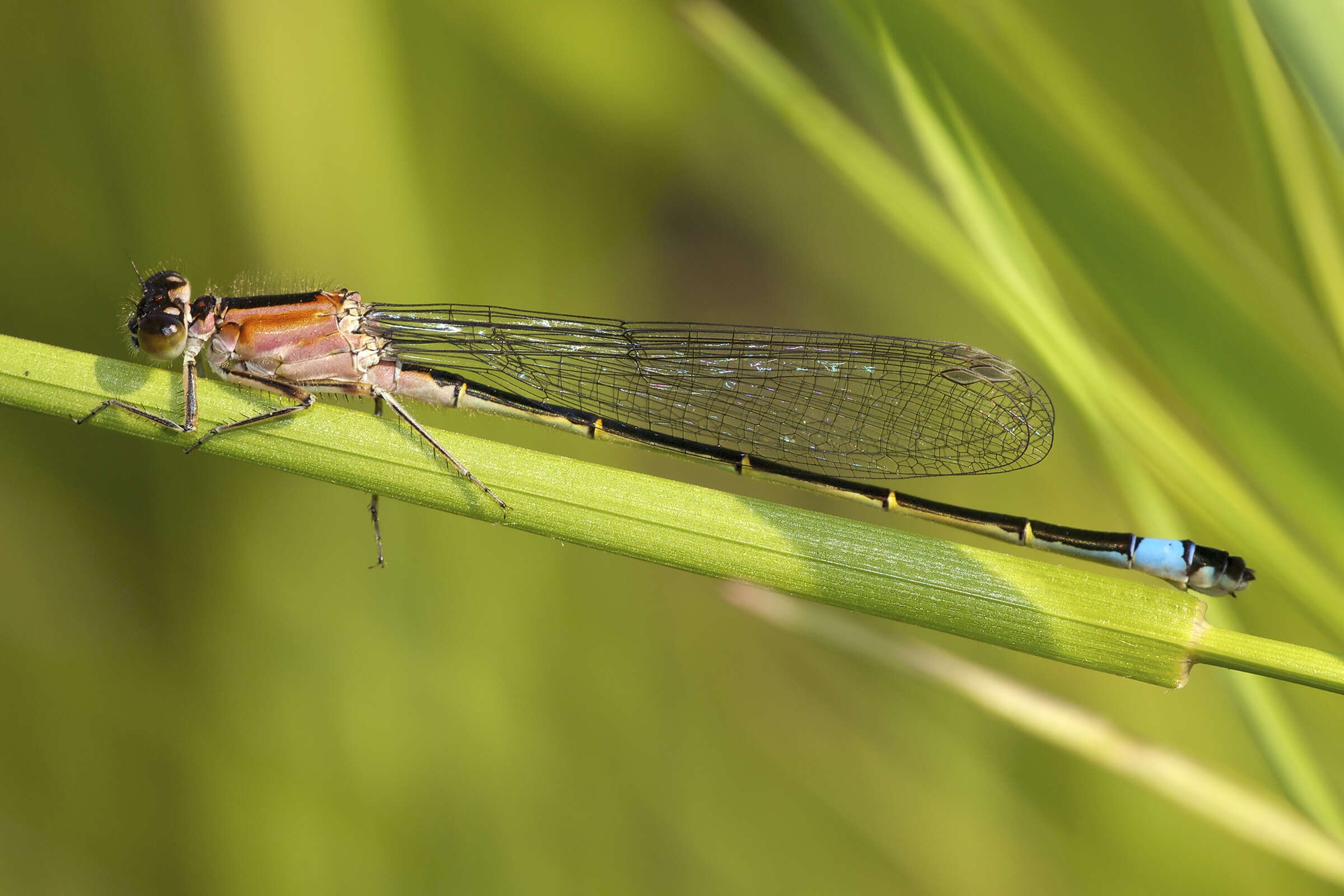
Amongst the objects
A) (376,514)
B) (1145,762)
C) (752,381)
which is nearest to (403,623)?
(376,514)

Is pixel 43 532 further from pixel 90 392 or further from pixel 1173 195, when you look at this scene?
pixel 1173 195

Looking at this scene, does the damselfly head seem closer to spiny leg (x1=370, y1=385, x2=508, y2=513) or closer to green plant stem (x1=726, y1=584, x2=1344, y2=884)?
spiny leg (x1=370, y1=385, x2=508, y2=513)

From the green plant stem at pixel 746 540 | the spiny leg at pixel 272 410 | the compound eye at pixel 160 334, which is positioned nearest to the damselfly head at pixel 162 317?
the compound eye at pixel 160 334

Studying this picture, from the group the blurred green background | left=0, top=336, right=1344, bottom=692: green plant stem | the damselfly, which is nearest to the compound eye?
the damselfly

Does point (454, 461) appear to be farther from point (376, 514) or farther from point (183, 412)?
point (376, 514)

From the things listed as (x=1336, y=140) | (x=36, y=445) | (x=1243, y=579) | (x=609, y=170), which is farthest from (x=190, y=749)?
(x=1336, y=140)
